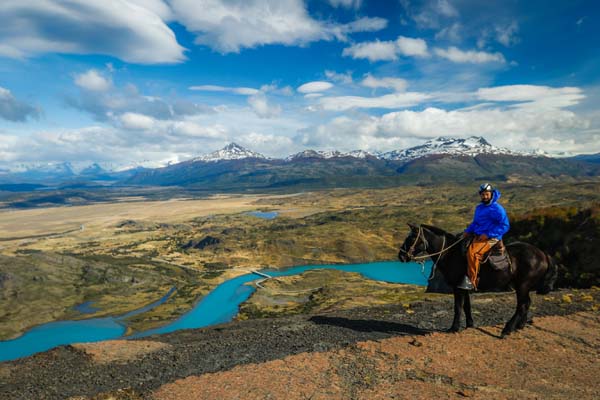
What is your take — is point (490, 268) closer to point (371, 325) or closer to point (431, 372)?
point (431, 372)

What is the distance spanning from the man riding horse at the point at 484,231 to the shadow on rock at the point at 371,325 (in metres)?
2.94

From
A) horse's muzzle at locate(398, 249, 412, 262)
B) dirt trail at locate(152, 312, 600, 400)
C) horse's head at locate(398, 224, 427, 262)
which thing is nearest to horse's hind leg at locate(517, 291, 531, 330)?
dirt trail at locate(152, 312, 600, 400)

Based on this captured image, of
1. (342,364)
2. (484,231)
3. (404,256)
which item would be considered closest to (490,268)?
(484,231)

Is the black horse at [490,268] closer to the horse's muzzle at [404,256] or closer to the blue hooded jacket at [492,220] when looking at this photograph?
the horse's muzzle at [404,256]

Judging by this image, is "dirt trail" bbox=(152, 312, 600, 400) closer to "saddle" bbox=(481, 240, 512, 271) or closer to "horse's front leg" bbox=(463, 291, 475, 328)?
"horse's front leg" bbox=(463, 291, 475, 328)

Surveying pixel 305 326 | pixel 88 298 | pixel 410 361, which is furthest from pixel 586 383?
pixel 88 298

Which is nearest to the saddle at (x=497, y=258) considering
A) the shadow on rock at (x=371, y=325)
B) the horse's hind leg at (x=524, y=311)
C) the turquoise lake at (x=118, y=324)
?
the horse's hind leg at (x=524, y=311)

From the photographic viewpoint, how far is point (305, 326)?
18.1m

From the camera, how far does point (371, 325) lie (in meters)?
17.5

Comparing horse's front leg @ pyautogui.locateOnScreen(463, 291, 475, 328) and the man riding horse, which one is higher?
the man riding horse

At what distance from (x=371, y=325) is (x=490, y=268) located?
5.86 m

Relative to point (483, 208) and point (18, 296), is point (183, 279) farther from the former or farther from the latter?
point (483, 208)

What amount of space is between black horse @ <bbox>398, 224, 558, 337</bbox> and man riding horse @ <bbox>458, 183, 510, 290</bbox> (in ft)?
1.14

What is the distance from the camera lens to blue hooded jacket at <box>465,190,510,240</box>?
49.4ft
